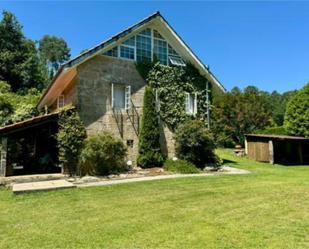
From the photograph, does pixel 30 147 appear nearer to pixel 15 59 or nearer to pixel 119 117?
pixel 119 117

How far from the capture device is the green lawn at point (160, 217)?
5.77 meters

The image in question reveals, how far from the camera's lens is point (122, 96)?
57.2ft

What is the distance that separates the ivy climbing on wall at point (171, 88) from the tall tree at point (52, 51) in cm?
4773

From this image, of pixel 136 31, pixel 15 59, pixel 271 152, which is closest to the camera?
pixel 136 31

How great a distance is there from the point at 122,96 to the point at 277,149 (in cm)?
1686

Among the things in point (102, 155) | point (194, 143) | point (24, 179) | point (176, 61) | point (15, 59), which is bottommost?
point (24, 179)

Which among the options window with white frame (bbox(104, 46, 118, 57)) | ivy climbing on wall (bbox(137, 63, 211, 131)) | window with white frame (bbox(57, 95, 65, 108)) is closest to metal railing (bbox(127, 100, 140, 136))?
ivy climbing on wall (bbox(137, 63, 211, 131))

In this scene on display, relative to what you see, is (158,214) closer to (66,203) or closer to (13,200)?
(66,203)

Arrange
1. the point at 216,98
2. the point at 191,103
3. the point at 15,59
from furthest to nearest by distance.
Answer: the point at 15,59
the point at 216,98
the point at 191,103

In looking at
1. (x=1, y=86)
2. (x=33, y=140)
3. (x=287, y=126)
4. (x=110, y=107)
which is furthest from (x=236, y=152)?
(x=1, y=86)

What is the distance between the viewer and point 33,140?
20516 millimetres

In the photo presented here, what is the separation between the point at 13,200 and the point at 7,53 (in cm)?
3489

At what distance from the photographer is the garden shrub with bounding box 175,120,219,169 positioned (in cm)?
1723

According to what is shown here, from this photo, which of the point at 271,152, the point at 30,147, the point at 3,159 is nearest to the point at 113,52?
the point at 3,159
